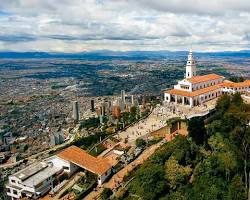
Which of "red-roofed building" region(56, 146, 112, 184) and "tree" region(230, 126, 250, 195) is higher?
"tree" region(230, 126, 250, 195)

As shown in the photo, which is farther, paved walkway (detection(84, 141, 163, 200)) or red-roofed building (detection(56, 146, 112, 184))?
red-roofed building (detection(56, 146, 112, 184))

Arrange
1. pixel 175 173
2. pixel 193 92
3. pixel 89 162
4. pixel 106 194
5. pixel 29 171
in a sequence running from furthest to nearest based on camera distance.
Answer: pixel 193 92 < pixel 89 162 < pixel 29 171 < pixel 106 194 < pixel 175 173

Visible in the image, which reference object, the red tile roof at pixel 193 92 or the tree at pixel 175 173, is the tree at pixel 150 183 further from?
the red tile roof at pixel 193 92

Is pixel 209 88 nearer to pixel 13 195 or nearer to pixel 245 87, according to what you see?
pixel 245 87

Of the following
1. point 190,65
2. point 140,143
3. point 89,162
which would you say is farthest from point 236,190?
point 190,65

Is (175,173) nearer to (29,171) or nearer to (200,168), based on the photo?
(200,168)

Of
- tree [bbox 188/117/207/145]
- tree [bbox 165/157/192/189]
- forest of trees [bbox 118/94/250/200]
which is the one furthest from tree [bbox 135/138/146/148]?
tree [bbox 165/157/192/189]

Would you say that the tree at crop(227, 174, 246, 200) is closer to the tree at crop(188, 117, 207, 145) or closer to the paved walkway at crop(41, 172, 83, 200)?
the tree at crop(188, 117, 207, 145)
